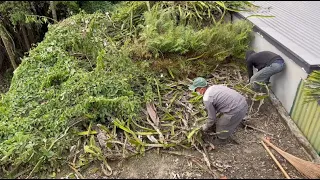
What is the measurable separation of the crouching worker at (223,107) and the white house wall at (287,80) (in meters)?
1.19

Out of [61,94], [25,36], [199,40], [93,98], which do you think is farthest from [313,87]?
[25,36]

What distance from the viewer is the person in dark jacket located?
4891 millimetres

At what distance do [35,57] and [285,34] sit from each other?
208 inches

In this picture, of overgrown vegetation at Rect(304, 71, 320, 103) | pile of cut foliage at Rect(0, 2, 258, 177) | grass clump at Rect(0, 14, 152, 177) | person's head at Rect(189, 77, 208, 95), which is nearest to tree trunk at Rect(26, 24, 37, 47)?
pile of cut foliage at Rect(0, 2, 258, 177)

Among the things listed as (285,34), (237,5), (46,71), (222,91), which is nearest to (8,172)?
(46,71)

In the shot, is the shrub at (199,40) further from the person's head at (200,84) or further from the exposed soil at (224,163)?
the exposed soil at (224,163)

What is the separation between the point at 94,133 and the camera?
13.8 ft

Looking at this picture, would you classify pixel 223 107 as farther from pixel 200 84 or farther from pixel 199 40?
pixel 199 40

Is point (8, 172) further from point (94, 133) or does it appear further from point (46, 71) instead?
point (46, 71)

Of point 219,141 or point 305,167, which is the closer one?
point 305,167

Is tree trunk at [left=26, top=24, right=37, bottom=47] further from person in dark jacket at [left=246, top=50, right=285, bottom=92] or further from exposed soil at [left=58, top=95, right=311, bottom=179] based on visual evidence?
person in dark jacket at [left=246, top=50, right=285, bottom=92]

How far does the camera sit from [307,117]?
434 cm

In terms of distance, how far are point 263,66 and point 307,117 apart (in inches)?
49.2

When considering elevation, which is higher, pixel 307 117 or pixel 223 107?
pixel 223 107
